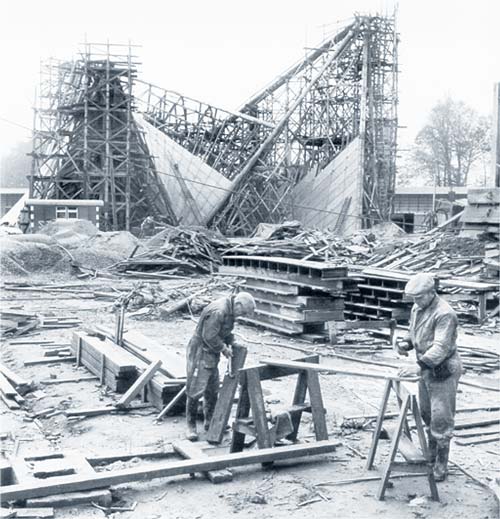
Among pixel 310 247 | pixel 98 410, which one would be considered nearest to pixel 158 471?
pixel 98 410

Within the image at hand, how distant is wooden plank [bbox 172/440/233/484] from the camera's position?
721 cm

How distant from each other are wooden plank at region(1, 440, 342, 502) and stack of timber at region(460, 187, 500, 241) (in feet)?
48.8

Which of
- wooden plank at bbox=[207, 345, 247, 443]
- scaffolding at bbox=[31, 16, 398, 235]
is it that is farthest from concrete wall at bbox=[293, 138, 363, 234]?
wooden plank at bbox=[207, 345, 247, 443]

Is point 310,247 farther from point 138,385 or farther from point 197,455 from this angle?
point 197,455

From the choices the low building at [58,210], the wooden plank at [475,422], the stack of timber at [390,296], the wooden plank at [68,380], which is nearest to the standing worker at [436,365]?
the wooden plank at [475,422]

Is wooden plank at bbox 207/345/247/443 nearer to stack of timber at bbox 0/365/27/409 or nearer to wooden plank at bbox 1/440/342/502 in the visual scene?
wooden plank at bbox 1/440/342/502

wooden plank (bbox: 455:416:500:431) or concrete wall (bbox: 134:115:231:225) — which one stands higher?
concrete wall (bbox: 134:115:231:225)

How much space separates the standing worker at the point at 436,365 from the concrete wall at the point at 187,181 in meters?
31.7

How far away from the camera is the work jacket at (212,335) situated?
333 inches

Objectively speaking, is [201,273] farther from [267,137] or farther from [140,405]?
[140,405]

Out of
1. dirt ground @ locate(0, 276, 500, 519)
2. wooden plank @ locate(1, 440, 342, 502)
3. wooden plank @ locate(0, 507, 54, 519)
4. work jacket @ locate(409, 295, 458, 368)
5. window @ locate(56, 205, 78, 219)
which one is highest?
window @ locate(56, 205, 78, 219)

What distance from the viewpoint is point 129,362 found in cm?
1062

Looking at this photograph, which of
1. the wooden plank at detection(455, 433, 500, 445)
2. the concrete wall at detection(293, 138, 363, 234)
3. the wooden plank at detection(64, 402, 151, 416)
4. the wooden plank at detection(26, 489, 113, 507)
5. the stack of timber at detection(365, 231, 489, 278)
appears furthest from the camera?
the concrete wall at detection(293, 138, 363, 234)

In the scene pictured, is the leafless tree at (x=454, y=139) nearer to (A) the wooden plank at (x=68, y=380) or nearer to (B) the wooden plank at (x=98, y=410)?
(A) the wooden plank at (x=68, y=380)
